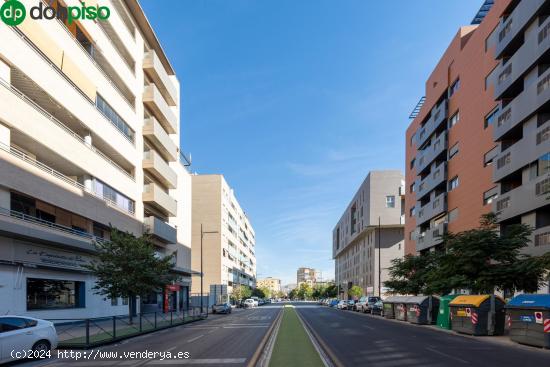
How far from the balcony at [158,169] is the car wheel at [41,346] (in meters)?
29.1

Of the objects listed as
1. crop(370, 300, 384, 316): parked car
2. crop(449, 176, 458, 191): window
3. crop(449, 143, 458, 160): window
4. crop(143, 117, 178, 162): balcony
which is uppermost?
crop(143, 117, 178, 162): balcony

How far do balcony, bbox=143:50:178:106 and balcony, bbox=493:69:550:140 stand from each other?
101ft

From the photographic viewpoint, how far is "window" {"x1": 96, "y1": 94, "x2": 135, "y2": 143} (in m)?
33.1

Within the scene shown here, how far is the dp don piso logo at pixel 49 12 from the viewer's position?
21781 mm

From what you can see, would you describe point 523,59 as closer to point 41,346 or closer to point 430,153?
point 430,153

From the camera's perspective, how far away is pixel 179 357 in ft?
44.8

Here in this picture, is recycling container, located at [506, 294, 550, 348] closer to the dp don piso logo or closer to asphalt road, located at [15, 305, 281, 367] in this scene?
asphalt road, located at [15, 305, 281, 367]

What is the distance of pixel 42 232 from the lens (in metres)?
23.5

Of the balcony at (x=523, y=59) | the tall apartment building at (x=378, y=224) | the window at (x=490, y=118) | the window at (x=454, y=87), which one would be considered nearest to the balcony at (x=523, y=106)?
the balcony at (x=523, y=59)

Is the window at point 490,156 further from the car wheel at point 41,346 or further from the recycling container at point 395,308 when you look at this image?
the car wheel at point 41,346

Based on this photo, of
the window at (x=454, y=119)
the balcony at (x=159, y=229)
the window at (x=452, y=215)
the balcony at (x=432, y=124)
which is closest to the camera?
the balcony at (x=159, y=229)

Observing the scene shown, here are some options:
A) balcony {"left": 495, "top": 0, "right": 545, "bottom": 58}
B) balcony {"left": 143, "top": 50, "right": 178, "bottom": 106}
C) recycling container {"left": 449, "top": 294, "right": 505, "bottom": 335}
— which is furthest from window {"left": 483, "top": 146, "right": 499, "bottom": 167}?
balcony {"left": 143, "top": 50, "right": 178, "bottom": 106}

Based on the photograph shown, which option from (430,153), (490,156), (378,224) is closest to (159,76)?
(430,153)

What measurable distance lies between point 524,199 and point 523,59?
8825 mm
